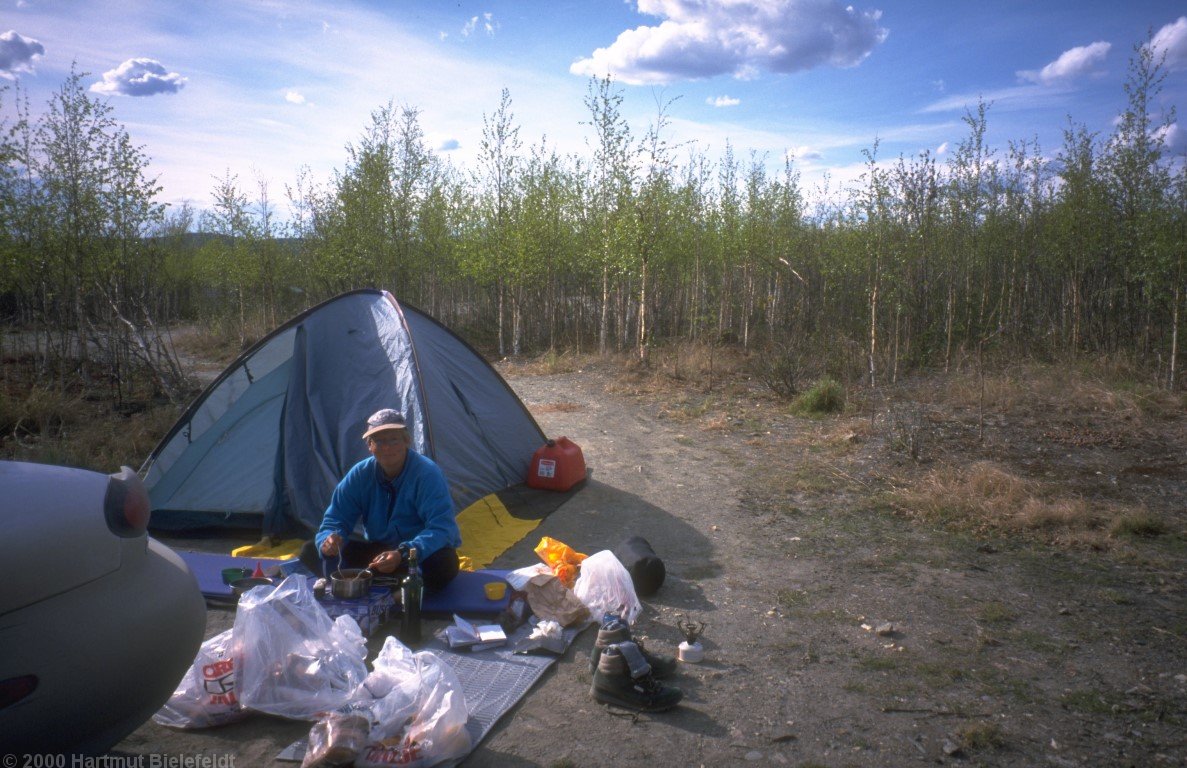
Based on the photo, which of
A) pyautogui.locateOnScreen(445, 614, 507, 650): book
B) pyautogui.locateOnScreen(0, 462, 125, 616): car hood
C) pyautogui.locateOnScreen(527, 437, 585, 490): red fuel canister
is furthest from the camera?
pyautogui.locateOnScreen(527, 437, 585, 490): red fuel canister

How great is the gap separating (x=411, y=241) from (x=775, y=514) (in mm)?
17533

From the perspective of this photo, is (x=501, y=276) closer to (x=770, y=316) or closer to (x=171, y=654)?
(x=770, y=316)

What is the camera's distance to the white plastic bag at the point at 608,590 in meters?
4.62

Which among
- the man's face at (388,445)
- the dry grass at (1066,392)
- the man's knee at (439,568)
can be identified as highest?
the man's face at (388,445)

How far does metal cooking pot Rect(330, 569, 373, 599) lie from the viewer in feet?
13.9

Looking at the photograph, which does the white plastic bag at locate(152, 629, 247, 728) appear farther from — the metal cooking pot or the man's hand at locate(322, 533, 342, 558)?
the man's hand at locate(322, 533, 342, 558)

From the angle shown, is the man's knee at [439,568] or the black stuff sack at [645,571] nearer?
the man's knee at [439,568]

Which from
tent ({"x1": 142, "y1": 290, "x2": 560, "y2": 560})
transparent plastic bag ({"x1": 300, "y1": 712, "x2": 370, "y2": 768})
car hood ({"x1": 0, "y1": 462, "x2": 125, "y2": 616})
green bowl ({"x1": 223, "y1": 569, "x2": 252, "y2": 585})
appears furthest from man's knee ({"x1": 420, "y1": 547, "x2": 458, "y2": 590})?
car hood ({"x1": 0, "y1": 462, "x2": 125, "y2": 616})

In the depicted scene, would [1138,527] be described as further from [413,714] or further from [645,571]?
[413,714]

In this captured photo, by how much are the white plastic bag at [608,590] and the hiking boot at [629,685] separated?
0.89 metres

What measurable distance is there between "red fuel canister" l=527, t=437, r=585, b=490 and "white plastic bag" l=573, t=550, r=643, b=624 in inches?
107

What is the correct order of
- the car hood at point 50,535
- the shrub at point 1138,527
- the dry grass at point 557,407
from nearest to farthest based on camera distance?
1. the car hood at point 50,535
2. the shrub at point 1138,527
3. the dry grass at point 557,407

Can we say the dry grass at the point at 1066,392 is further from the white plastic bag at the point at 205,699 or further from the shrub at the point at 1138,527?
the white plastic bag at the point at 205,699

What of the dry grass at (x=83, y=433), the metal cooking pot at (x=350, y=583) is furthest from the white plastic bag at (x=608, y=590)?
the dry grass at (x=83, y=433)
